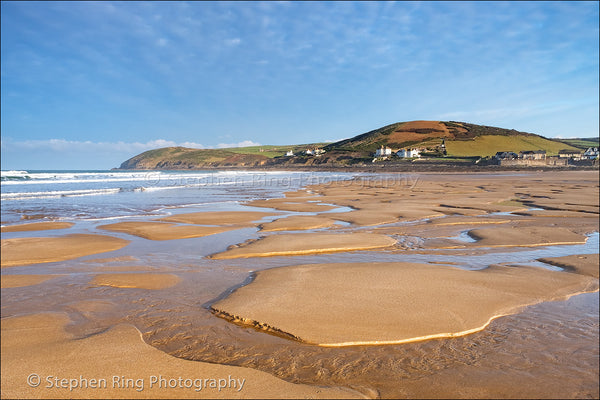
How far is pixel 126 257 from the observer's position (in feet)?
28.3

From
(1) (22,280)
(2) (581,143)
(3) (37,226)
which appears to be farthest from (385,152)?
(1) (22,280)

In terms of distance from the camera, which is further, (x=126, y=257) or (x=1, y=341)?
(x=126, y=257)

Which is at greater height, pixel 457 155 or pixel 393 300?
pixel 457 155

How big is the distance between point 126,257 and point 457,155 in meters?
106

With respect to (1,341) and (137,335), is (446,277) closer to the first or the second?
(137,335)

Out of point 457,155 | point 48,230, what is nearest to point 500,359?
point 48,230

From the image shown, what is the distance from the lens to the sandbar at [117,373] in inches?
126

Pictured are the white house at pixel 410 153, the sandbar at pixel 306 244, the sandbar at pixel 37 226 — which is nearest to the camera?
the sandbar at pixel 306 244

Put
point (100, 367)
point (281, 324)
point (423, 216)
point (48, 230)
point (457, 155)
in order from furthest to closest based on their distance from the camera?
point (457, 155) < point (423, 216) < point (48, 230) < point (281, 324) < point (100, 367)

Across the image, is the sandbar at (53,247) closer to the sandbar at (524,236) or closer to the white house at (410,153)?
the sandbar at (524,236)

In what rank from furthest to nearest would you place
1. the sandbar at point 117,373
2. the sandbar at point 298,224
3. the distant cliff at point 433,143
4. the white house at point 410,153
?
the distant cliff at point 433,143
the white house at point 410,153
the sandbar at point 298,224
the sandbar at point 117,373

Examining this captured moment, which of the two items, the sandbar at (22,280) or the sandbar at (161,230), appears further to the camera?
the sandbar at (161,230)

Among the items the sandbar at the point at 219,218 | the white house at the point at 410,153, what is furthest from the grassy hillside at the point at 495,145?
the sandbar at the point at 219,218

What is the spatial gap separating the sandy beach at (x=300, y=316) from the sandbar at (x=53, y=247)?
0.21 feet
